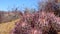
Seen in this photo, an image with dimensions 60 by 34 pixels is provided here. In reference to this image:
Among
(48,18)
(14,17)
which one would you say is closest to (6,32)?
(14,17)

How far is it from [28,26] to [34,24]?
0.22 m

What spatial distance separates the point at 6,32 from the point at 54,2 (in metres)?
3.16

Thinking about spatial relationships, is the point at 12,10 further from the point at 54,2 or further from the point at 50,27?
Result: the point at 50,27

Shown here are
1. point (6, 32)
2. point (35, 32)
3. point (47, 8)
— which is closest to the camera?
point (35, 32)

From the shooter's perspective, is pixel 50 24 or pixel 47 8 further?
pixel 47 8

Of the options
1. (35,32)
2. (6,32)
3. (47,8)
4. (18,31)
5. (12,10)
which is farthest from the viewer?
(12,10)

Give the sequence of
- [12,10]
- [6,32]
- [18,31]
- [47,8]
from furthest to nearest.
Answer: [12,10], [47,8], [6,32], [18,31]

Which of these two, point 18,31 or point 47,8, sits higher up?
point 47,8

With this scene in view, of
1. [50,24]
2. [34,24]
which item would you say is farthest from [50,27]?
[34,24]

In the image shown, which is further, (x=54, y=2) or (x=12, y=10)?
(x=12, y=10)

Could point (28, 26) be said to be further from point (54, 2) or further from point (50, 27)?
point (54, 2)

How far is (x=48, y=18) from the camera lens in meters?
6.62

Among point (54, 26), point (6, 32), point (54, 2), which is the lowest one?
point (6, 32)

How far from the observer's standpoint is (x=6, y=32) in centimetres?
901
